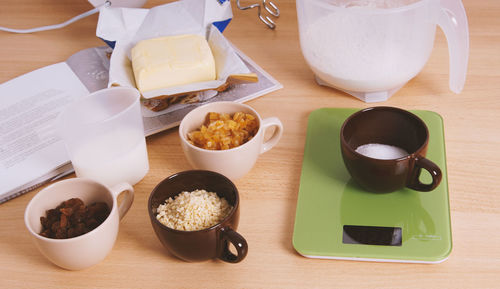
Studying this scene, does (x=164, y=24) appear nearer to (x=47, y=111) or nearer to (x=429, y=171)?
(x=47, y=111)

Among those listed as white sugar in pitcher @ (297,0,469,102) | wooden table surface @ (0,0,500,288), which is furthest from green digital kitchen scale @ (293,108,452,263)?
white sugar in pitcher @ (297,0,469,102)

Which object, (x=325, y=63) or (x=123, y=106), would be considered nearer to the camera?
(x=123, y=106)

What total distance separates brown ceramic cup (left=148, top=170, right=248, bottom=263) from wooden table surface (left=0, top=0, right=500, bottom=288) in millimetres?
37

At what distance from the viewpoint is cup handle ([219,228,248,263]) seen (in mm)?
623

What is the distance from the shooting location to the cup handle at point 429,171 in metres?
0.68

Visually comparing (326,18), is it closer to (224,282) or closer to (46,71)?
(224,282)

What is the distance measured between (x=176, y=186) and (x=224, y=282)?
0.15 metres

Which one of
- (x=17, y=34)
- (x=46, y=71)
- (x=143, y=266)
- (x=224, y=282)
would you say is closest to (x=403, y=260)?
(x=224, y=282)

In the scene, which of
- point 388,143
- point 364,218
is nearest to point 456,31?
point 388,143

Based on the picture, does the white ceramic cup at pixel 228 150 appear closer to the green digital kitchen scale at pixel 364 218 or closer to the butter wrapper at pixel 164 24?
the green digital kitchen scale at pixel 364 218

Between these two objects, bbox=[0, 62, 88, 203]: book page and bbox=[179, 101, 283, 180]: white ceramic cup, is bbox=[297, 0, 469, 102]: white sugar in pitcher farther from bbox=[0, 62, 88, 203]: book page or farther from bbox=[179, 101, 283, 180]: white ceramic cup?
bbox=[0, 62, 88, 203]: book page

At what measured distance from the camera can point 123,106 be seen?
806 mm

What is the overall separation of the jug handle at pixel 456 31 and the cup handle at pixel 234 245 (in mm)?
526

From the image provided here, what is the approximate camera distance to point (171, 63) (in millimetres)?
945
